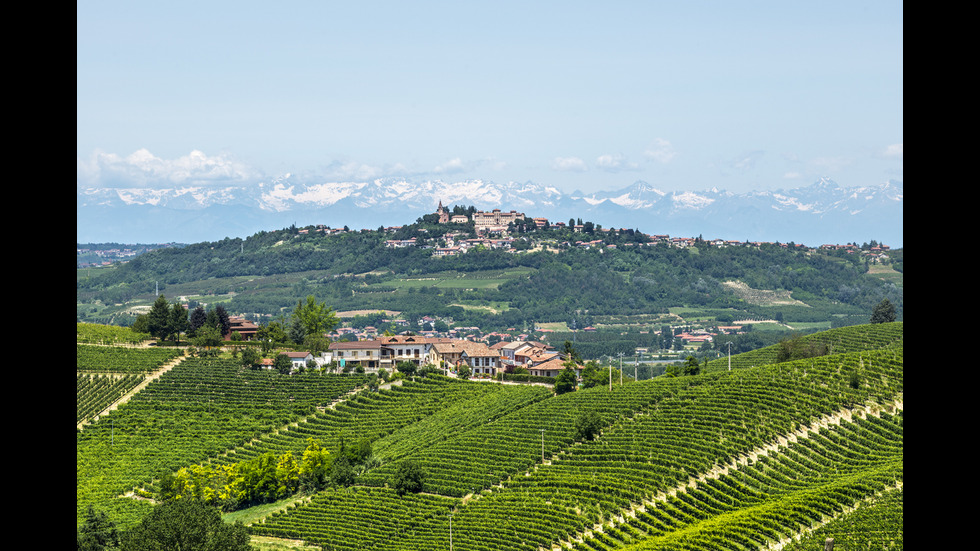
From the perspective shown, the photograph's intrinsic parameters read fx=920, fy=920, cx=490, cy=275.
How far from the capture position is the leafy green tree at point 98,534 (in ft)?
98.8

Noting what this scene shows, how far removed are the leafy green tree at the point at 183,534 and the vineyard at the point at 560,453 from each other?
4.72 m

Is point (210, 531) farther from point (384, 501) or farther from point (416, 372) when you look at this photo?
point (416, 372)

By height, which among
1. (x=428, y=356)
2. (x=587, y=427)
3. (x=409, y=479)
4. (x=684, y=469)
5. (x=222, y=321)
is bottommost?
(x=409, y=479)

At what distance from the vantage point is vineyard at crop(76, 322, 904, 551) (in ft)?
89.9

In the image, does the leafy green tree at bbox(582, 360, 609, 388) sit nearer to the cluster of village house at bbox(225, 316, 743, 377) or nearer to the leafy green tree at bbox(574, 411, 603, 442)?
the cluster of village house at bbox(225, 316, 743, 377)

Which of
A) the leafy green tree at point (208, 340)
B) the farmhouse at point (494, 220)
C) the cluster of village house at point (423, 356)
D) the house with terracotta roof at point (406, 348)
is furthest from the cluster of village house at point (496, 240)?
the leafy green tree at point (208, 340)

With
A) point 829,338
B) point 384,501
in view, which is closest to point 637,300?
point 829,338

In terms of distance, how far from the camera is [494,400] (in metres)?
48.4

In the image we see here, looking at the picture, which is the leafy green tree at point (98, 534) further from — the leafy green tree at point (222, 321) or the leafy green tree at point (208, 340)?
the leafy green tree at point (222, 321)

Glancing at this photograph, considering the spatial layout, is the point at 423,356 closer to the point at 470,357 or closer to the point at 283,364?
the point at 470,357

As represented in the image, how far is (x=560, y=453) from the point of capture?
37.6m

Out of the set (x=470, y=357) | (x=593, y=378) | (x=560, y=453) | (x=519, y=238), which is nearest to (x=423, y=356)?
(x=470, y=357)

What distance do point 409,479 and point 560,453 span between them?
20.5 ft

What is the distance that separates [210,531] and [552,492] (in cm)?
1160
